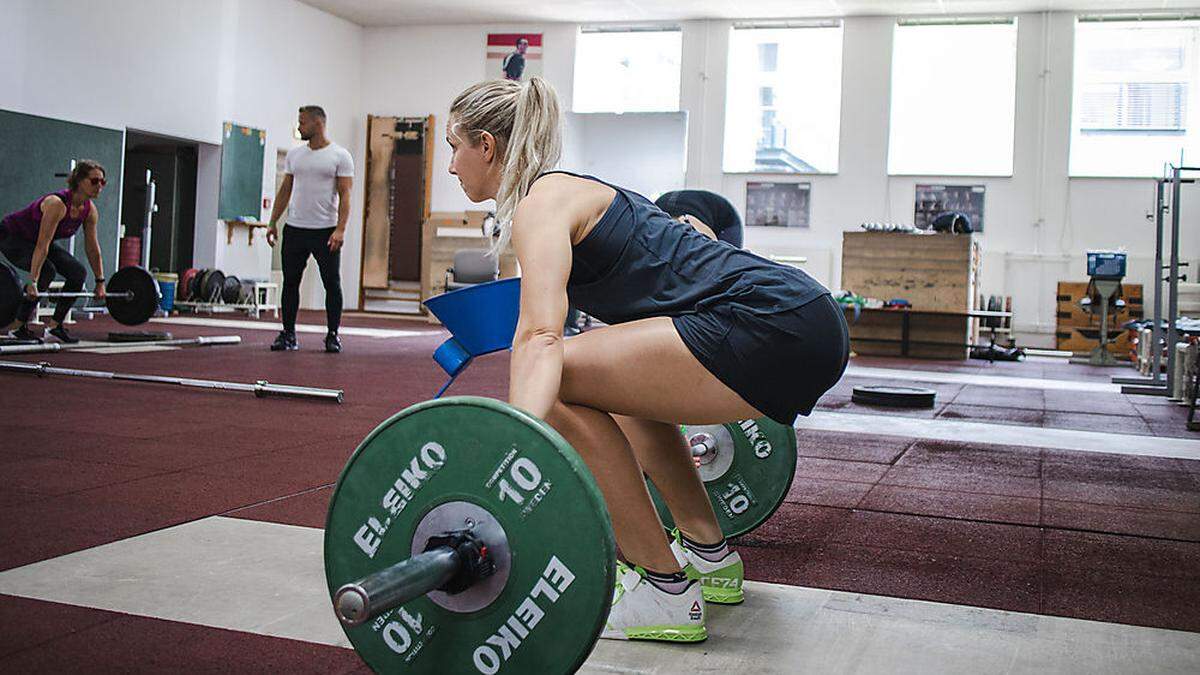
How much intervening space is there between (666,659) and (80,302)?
945 centimetres

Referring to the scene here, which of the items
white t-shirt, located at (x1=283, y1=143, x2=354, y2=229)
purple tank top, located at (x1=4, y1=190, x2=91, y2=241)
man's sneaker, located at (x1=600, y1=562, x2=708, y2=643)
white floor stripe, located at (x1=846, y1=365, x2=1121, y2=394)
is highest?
white t-shirt, located at (x1=283, y1=143, x2=354, y2=229)

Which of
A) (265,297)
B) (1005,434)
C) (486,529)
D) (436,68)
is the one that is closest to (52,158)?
(265,297)

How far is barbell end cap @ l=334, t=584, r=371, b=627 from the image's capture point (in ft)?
3.50

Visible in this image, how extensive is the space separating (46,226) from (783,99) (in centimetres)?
862

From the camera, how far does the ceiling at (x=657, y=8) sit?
11.5 metres

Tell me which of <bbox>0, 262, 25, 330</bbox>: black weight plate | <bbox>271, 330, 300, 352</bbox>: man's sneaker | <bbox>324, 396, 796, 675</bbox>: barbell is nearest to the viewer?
<bbox>324, 396, 796, 675</bbox>: barbell

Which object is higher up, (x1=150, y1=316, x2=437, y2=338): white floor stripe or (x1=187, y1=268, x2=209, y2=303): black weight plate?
(x1=187, y1=268, x2=209, y2=303): black weight plate

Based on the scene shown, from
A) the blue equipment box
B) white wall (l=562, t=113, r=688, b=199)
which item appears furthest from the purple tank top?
the blue equipment box

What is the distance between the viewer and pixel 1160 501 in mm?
2951

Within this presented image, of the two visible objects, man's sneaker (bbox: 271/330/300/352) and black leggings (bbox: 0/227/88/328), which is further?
man's sneaker (bbox: 271/330/300/352)

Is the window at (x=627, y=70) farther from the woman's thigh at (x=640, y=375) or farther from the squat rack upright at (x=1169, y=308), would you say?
the woman's thigh at (x=640, y=375)

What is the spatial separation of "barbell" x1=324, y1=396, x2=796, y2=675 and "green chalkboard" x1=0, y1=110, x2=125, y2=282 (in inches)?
361

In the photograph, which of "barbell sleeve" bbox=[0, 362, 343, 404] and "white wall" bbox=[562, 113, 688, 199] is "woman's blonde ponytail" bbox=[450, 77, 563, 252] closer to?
"barbell sleeve" bbox=[0, 362, 343, 404]

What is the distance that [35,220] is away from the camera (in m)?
6.20
